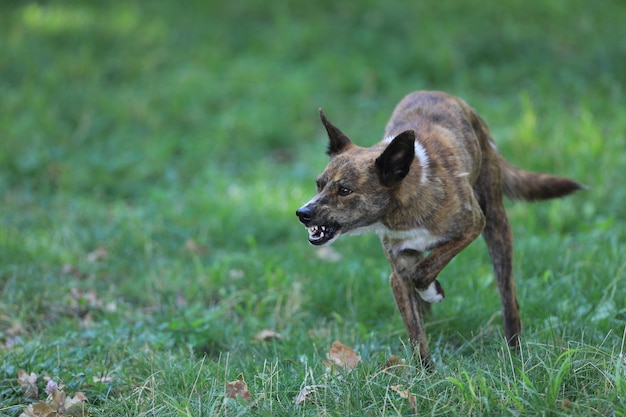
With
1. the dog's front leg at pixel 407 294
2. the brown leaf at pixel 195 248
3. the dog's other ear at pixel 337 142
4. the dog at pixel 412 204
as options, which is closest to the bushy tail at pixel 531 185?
the dog at pixel 412 204

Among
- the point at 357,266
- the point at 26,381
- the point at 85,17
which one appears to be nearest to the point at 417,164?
the point at 357,266

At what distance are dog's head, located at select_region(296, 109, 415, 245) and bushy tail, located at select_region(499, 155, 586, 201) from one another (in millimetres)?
1407

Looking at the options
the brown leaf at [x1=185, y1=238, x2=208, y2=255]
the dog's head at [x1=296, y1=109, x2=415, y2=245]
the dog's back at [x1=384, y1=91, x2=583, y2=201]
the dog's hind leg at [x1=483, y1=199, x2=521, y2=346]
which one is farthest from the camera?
the brown leaf at [x1=185, y1=238, x2=208, y2=255]

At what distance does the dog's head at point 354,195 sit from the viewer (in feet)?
14.6

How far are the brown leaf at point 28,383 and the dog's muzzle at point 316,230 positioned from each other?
1.71 meters

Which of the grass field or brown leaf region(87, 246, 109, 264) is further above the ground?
the grass field

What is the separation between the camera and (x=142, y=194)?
353 inches

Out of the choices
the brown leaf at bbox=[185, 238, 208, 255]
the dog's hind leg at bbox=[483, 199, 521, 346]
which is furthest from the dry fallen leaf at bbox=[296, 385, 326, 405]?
the brown leaf at bbox=[185, 238, 208, 255]

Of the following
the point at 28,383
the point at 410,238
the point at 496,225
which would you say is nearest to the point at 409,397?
the point at 410,238

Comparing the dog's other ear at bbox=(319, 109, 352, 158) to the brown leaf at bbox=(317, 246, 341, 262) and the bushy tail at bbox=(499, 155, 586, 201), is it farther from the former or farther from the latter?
the brown leaf at bbox=(317, 246, 341, 262)

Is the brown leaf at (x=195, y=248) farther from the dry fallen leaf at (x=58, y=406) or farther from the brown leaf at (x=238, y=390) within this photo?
the brown leaf at (x=238, y=390)

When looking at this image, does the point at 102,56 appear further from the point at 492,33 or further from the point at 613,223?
the point at 613,223

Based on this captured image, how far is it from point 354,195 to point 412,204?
340 millimetres

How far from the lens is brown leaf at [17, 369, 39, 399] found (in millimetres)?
4402
